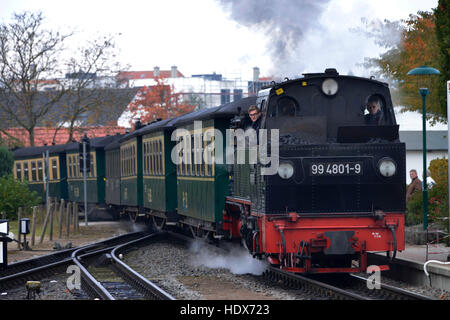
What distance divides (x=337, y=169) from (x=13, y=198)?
1984cm

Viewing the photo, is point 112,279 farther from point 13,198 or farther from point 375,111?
point 13,198

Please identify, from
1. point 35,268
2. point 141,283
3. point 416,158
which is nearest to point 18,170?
point 416,158

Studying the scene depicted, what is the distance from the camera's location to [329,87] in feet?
37.0

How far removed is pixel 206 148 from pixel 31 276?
4.15 metres

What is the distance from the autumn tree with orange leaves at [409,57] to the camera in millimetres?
Answer: 24078

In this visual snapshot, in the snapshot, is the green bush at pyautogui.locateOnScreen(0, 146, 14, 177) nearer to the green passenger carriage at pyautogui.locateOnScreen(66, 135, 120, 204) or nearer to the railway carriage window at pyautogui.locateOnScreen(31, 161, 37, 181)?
the railway carriage window at pyautogui.locateOnScreen(31, 161, 37, 181)

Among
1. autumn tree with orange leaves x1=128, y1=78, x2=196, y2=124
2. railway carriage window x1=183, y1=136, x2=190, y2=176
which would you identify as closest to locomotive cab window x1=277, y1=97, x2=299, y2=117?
railway carriage window x1=183, y1=136, x2=190, y2=176

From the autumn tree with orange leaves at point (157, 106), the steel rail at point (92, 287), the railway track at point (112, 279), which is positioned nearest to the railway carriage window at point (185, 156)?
the railway track at point (112, 279)

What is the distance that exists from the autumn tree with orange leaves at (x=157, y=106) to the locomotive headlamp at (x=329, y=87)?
5158 cm

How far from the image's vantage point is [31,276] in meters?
14.4

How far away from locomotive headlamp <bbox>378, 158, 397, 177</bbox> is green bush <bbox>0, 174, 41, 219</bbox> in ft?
65.4

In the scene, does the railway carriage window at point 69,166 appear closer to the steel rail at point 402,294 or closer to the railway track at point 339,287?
the railway track at point 339,287

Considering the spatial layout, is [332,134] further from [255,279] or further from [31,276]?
[31,276]
